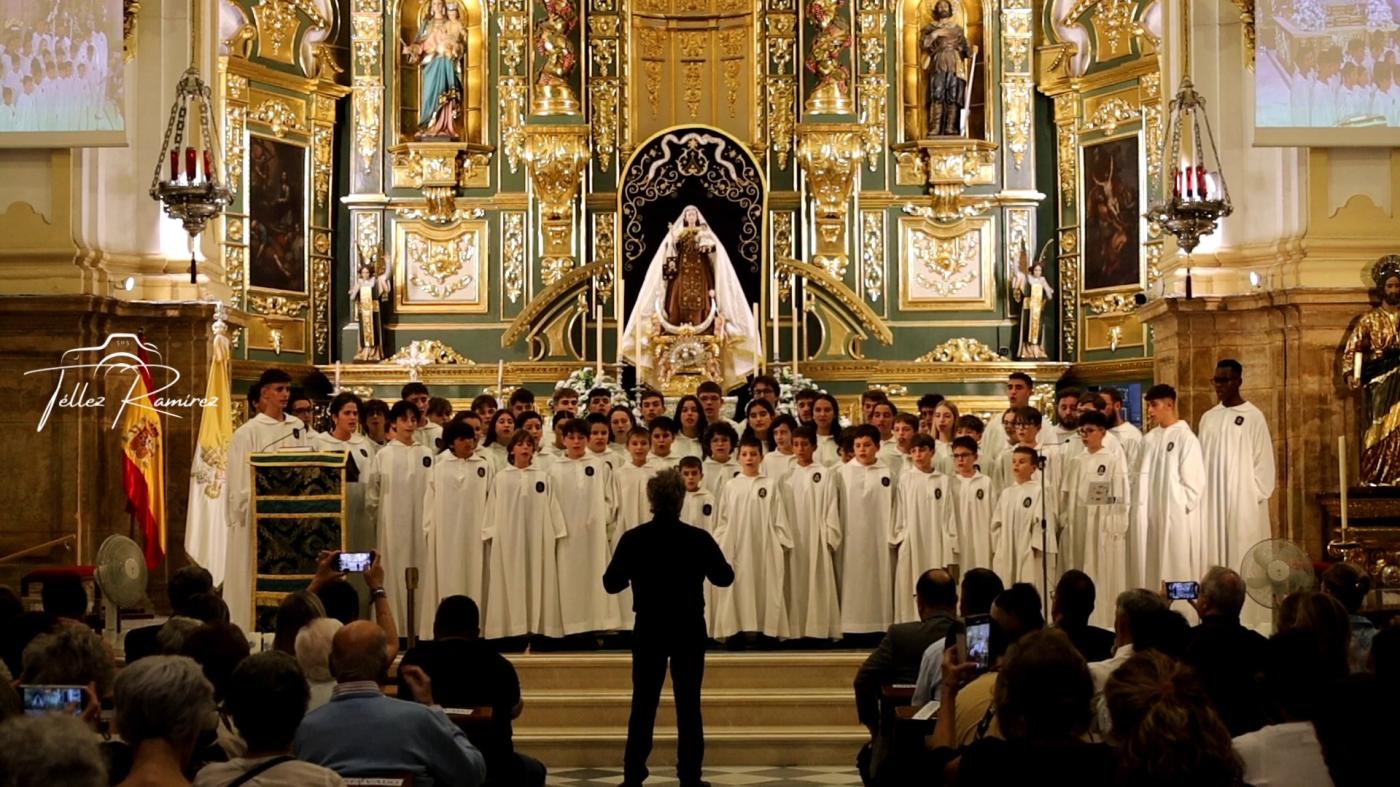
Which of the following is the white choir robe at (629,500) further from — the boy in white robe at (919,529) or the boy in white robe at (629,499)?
the boy in white robe at (919,529)

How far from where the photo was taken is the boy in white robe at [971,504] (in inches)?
534

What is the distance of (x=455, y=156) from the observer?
2133cm

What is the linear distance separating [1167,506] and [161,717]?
9937mm

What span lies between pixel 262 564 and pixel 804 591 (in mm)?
3844

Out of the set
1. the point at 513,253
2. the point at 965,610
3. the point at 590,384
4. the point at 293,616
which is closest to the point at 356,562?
the point at 293,616

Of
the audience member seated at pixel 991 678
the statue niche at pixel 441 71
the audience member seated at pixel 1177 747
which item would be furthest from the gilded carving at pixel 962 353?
the audience member seated at pixel 1177 747

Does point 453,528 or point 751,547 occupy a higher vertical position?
point 453,528

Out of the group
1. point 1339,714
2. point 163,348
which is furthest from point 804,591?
point 1339,714

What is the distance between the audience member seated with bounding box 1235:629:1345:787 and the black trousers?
187 inches

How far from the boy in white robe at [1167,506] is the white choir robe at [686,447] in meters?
3.05

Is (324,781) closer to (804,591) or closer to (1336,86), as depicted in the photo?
(804,591)

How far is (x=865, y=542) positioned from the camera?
13680 millimetres

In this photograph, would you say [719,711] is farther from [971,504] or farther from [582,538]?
[971,504]

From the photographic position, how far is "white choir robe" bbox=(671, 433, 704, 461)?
14.2 meters
